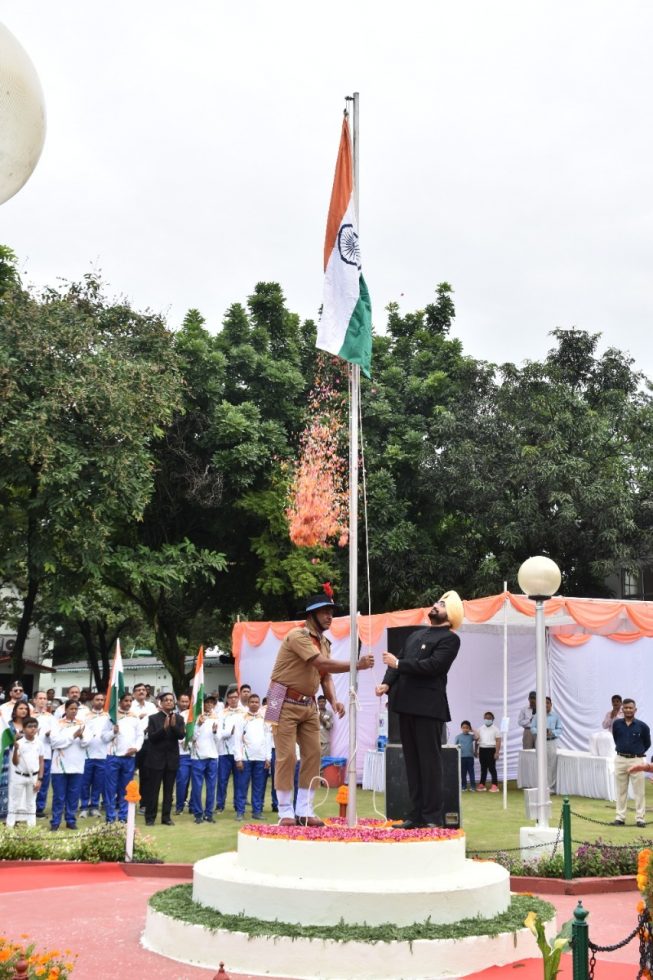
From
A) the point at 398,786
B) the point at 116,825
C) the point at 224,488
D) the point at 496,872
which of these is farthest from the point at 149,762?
the point at 224,488

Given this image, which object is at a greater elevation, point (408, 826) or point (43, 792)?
point (408, 826)

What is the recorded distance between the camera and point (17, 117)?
7.72ft

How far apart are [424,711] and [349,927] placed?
2061 mm

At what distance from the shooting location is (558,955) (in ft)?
17.6

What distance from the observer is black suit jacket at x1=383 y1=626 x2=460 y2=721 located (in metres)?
8.59

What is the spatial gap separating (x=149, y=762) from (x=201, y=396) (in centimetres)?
1487

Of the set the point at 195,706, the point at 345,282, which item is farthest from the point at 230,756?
the point at 345,282

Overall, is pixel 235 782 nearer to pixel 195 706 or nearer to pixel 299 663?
pixel 195 706

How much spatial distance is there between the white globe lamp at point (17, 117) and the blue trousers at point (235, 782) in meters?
14.3

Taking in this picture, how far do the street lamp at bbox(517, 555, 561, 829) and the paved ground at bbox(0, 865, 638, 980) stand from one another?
1.56m

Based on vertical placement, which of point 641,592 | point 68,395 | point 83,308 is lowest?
point 641,592

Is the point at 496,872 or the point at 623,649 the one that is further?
the point at 623,649

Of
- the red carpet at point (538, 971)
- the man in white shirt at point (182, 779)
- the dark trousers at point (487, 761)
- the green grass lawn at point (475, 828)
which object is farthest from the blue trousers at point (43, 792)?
the red carpet at point (538, 971)

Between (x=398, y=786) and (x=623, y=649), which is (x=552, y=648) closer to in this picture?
(x=623, y=649)
